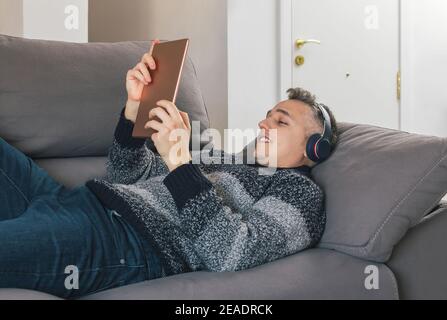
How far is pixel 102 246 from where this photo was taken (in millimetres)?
1285

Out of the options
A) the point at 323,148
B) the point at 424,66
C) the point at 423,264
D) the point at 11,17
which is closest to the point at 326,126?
the point at 323,148

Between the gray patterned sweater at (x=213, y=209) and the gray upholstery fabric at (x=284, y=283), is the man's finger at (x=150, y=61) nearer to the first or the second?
the gray patterned sweater at (x=213, y=209)

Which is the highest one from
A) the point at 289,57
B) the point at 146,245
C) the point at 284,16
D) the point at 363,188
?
the point at 284,16

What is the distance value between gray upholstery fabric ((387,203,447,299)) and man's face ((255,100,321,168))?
1.07 feet

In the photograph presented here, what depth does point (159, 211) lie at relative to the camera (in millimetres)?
1406

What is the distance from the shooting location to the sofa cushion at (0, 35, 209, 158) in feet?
5.57

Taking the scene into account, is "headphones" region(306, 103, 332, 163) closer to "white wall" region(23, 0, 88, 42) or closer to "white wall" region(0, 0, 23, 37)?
"white wall" region(23, 0, 88, 42)

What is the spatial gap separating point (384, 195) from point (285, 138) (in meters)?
0.30

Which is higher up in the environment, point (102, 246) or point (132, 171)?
point (132, 171)

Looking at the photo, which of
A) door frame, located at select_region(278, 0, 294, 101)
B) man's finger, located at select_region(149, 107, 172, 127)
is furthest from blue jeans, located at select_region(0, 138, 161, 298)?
door frame, located at select_region(278, 0, 294, 101)

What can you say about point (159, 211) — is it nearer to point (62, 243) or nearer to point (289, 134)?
point (62, 243)

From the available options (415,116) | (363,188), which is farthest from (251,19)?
(363,188)

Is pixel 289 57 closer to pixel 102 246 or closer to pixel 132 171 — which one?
pixel 132 171

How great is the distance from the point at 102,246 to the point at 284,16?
2.47 meters
